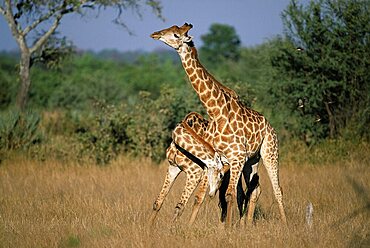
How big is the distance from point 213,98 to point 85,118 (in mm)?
9059

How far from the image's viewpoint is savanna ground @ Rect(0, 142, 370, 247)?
22.6ft

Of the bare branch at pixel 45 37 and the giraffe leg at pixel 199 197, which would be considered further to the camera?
the bare branch at pixel 45 37

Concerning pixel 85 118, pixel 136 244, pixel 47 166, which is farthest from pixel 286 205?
pixel 85 118

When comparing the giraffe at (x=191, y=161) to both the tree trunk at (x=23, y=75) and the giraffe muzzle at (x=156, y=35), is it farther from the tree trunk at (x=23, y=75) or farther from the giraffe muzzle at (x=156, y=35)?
the tree trunk at (x=23, y=75)

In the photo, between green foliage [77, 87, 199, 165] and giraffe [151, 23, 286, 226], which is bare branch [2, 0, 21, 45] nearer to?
green foliage [77, 87, 199, 165]

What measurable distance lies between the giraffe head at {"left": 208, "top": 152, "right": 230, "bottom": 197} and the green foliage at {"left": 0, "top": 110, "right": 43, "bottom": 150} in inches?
322

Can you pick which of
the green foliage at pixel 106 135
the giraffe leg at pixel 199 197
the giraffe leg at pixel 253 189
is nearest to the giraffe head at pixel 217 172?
the giraffe leg at pixel 199 197

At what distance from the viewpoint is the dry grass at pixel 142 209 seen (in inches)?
271

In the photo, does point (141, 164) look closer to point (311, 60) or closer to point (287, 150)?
point (287, 150)

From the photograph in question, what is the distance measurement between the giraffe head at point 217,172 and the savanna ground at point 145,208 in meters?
0.49

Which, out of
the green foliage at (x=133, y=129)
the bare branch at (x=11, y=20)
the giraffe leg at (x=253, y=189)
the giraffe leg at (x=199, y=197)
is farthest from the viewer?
the bare branch at (x=11, y=20)

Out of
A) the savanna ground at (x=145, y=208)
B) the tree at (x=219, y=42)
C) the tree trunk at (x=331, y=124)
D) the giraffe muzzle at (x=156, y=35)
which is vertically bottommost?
the savanna ground at (x=145, y=208)

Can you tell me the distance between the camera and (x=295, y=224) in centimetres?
796

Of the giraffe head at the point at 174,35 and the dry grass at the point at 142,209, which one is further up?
the giraffe head at the point at 174,35
